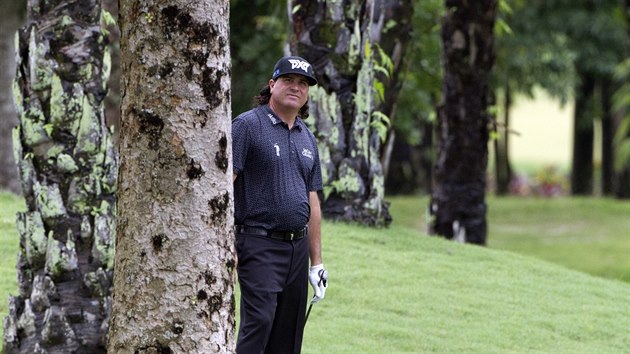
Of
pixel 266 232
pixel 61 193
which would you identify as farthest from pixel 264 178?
pixel 61 193

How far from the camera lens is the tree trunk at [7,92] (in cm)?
2158

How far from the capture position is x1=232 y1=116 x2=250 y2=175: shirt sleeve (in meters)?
7.09

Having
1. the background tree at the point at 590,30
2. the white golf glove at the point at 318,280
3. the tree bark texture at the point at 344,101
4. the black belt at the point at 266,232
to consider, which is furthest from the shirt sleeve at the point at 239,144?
the background tree at the point at 590,30

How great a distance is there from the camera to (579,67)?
1328 inches

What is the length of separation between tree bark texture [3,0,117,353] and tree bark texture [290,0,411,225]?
495 cm

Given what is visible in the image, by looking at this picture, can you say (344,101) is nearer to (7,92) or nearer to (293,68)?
(293,68)

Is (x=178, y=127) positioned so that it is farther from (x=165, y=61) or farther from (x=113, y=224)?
(x=113, y=224)

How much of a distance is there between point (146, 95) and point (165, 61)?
19 cm

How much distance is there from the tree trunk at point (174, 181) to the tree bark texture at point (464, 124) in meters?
11.3

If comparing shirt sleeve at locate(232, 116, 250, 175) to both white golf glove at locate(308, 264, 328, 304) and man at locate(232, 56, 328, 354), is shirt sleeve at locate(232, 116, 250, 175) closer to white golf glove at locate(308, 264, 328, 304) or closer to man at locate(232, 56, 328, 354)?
man at locate(232, 56, 328, 354)

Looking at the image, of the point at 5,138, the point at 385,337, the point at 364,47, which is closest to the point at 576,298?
the point at 385,337

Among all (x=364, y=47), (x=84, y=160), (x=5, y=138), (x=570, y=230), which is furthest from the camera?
(x=570, y=230)

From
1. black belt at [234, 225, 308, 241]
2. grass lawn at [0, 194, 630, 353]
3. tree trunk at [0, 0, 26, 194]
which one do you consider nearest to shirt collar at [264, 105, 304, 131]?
black belt at [234, 225, 308, 241]

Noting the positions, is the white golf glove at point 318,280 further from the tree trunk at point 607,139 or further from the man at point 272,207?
the tree trunk at point 607,139
